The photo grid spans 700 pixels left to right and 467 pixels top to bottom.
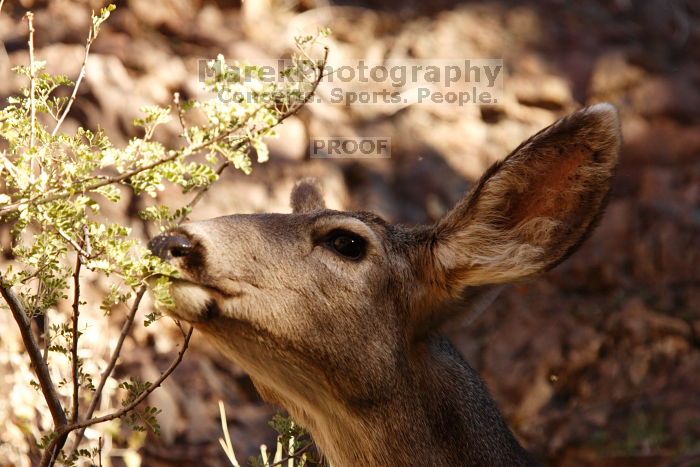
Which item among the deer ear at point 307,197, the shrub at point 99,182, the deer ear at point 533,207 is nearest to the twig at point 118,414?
the shrub at point 99,182

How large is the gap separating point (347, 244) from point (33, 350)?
1175 millimetres

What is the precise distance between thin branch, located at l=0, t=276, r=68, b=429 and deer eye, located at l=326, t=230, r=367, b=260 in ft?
3.59

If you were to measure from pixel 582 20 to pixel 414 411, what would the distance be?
8.60 meters

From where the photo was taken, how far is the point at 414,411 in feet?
11.5

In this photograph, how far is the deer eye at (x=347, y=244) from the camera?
349 cm

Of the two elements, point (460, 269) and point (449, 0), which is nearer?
point (460, 269)

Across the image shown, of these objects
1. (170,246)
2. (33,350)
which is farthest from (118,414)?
(170,246)

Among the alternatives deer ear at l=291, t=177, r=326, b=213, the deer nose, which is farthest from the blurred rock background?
the deer nose

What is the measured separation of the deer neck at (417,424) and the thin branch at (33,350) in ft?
2.70

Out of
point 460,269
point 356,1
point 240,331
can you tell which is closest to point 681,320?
point 356,1

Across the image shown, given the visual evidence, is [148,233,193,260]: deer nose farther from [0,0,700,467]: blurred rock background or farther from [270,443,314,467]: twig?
[0,0,700,467]: blurred rock background

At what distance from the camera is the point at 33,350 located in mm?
3100

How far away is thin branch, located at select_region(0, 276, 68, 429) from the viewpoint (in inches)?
118

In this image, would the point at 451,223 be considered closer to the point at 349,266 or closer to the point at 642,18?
the point at 349,266
